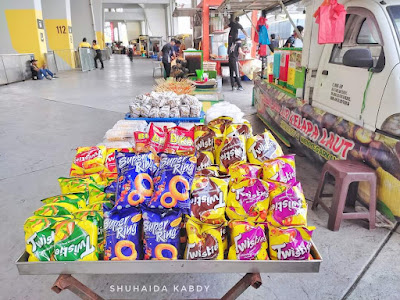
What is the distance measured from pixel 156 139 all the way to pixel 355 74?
220cm

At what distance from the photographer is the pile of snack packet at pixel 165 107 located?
3.98 metres

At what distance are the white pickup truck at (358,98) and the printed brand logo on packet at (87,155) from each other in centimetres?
240

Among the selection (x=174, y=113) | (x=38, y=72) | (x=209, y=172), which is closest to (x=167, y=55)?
(x=38, y=72)

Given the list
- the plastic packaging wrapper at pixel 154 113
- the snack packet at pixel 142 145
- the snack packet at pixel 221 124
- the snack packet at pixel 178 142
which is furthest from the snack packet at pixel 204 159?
the plastic packaging wrapper at pixel 154 113

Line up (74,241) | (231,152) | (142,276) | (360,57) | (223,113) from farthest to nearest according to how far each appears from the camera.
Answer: (223,113) < (360,57) < (142,276) < (231,152) < (74,241)

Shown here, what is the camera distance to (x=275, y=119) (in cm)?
516

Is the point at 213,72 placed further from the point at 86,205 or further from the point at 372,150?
the point at 86,205

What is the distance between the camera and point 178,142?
2188mm

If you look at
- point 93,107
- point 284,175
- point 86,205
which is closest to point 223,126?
point 284,175

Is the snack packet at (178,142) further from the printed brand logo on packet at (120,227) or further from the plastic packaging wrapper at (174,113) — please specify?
the plastic packaging wrapper at (174,113)

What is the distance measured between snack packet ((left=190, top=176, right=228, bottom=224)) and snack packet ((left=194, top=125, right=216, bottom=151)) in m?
0.65

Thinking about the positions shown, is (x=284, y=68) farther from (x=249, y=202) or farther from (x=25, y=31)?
(x=25, y=31)

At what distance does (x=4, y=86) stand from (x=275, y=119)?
1193 cm

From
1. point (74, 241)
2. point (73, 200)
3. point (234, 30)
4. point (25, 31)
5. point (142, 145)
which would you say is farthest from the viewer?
point (25, 31)
